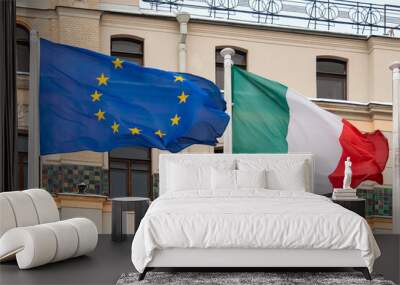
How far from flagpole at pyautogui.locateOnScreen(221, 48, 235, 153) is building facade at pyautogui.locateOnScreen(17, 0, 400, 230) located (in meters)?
0.21

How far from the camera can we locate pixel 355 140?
592 cm

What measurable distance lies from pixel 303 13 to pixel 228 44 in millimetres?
1026

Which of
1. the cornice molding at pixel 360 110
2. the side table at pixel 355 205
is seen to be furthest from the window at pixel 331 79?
the side table at pixel 355 205

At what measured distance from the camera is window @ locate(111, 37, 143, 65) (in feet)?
19.7

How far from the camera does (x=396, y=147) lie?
5953mm

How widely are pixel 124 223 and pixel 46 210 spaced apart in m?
1.42

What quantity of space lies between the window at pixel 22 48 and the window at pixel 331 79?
138 inches

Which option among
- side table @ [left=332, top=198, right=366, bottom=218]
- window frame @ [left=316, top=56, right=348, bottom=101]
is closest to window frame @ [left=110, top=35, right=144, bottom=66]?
window frame @ [left=316, top=56, right=348, bottom=101]

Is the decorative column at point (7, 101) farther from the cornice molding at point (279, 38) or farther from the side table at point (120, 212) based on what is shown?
the cornice molding at point (279, 38)

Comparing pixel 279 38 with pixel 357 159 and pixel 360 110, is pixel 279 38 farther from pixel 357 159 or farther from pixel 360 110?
pixel 357 159

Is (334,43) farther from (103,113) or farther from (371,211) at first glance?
(103,113)

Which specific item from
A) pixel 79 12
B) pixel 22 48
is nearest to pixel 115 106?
pixel 79 12

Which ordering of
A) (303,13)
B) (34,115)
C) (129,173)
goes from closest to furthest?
(34,115) → (129,173) → (303,13)

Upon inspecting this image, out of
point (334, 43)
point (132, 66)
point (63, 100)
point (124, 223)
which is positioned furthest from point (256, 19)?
point (124, 223)
